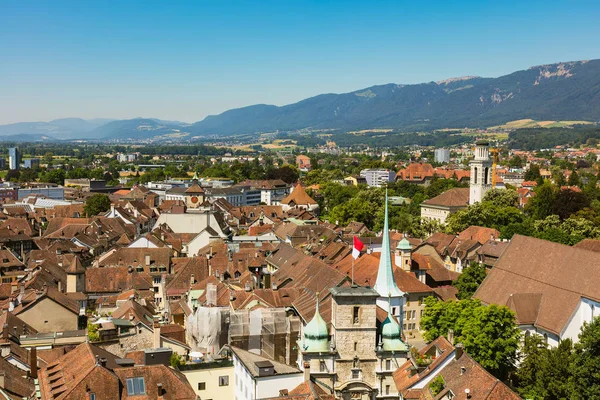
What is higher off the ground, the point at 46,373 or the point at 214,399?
the point at 46,373

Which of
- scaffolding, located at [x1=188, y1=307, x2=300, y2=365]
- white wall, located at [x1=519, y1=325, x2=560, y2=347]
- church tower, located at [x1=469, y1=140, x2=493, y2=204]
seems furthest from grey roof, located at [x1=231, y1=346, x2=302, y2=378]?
church tower, located at [x1=469, y1=140, x2=493, y2=204]

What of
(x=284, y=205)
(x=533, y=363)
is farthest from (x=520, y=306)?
(x=284, y=205)

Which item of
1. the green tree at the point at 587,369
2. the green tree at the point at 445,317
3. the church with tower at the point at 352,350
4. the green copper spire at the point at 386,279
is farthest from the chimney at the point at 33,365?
the green tree at the point at 587,369

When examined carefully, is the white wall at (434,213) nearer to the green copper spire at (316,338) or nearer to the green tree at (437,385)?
the green tree at (437,385)

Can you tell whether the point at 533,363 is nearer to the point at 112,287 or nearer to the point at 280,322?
the point at 280,322

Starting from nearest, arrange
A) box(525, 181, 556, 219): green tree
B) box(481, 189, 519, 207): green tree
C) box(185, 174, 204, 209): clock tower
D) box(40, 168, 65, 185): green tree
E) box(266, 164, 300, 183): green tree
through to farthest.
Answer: box(525, 181, 556, 219): green tree, box(481, 189, 519, 207): green tree, box(185, 174, 204, 209): clock tower, box(266, 164, 300, 183): green tree, box(40, 168, 65, 185): green tree

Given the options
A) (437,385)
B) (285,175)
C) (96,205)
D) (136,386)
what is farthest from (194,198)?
(285,175)

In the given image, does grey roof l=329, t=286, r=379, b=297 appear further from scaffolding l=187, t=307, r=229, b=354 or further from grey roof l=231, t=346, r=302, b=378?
scaffolding l=187, t=307, r=229, b=354
